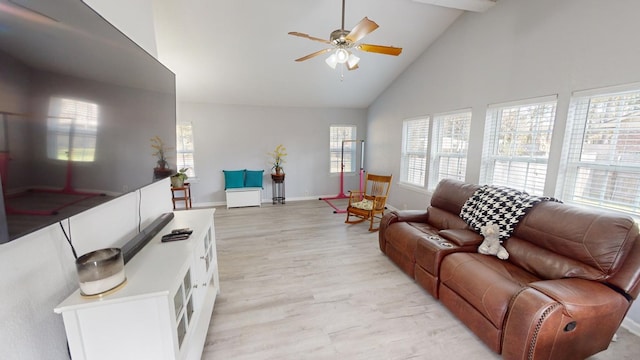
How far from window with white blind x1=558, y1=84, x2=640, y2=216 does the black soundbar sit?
360 cm

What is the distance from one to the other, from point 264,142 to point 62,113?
15.9 feet

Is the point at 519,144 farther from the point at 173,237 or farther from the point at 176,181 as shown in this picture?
the point at 176,181

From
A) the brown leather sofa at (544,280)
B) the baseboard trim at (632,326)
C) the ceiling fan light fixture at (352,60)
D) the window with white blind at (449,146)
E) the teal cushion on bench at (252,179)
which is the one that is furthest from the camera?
the teal cushion on bench at (252,179)

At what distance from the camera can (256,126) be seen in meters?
5.67

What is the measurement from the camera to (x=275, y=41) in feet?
11.6

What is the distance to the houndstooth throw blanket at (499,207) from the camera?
221 cm

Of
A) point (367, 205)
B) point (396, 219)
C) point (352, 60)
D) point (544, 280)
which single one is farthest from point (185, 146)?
point (544, 280)

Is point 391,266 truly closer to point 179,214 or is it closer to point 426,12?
point 179,214

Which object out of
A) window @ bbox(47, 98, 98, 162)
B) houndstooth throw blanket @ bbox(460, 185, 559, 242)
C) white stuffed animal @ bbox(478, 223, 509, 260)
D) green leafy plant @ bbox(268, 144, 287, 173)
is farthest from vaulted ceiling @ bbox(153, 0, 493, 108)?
white stuffed animal @ bbox(478, 223, 509, 260)

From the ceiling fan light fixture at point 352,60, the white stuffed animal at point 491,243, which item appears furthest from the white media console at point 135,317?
the ceiling fan light fixture at point 352,60

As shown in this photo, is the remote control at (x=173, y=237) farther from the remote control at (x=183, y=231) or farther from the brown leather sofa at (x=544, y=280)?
the brown leather sofa at (x=544, y=280)

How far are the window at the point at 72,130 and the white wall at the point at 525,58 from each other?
3.58 meters

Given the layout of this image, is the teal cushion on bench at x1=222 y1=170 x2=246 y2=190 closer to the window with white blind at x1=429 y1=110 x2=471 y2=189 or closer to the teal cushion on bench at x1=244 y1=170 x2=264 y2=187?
the teal cushion on bench at x1=244 y1=170 x2=264 y2=187

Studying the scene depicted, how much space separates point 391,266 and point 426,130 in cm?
249
